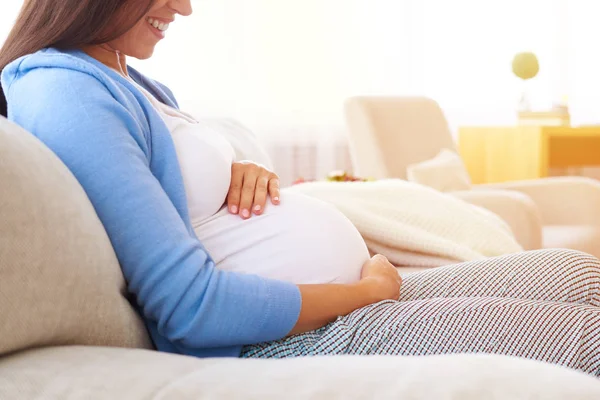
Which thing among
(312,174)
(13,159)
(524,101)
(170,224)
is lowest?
(312,174)

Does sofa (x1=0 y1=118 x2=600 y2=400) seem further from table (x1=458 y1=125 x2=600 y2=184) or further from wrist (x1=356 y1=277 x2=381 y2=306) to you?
table (x1=458 y1=125 x2=600 y2=184)

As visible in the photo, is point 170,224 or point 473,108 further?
point 473,108

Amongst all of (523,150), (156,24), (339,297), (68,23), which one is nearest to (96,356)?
(339,297)

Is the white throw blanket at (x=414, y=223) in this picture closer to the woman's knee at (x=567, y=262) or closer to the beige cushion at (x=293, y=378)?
the woman's knee at (x=567, y=262)

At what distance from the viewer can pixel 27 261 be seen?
2.29ft

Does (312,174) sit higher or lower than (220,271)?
lower

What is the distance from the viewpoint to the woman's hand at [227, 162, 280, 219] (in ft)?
3.59

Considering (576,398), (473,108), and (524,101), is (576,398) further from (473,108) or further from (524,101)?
(473,108)

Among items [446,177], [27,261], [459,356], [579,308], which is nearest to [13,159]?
[27,261]

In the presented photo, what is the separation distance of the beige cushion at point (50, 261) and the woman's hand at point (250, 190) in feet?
0.87

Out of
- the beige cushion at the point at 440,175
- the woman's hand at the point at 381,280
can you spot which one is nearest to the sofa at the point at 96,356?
the woman's hand at the point at 381,280

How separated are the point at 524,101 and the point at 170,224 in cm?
329

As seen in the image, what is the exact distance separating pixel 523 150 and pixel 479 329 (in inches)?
110

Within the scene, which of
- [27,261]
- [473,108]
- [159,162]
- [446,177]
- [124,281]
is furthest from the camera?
[473,108]
